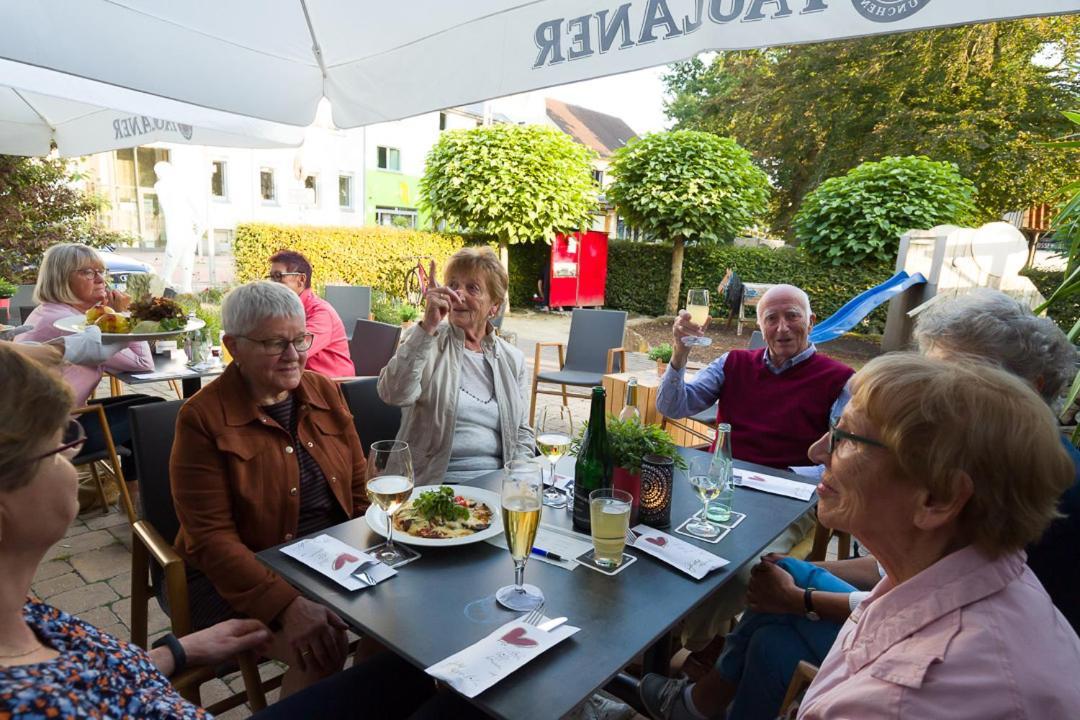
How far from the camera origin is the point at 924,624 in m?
1.00

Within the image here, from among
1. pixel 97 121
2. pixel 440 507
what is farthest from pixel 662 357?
pixel 97 121

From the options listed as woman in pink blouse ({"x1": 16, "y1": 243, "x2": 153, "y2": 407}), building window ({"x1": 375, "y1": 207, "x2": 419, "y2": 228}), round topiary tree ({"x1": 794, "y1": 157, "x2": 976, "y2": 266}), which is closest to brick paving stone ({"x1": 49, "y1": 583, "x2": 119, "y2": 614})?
woman in pink blouse ({"x1": 16, "y1": 243, "x2": 153, "y2": 407})

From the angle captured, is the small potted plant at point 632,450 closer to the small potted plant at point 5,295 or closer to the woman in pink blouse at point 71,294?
the woman in pink blouse at point 71,294

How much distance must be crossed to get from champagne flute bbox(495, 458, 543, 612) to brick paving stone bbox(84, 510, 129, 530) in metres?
3.37

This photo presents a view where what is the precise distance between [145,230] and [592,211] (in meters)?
18.1

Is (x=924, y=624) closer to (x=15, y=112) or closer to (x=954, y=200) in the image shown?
(x=15, y=112)

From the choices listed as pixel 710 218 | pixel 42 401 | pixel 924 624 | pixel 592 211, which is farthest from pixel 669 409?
pixel 592 211

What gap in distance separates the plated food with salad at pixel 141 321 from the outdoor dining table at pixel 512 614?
7.21 feet

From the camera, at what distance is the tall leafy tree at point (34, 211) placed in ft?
25.1

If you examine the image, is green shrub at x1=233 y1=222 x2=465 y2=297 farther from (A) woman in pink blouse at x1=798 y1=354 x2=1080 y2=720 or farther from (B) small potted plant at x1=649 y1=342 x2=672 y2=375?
(A) woman in pink blouse at x1=798 y1=354 x2=1080 y2=720

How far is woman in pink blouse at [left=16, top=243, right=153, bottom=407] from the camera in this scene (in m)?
3.59

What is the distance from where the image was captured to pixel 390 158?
83.3 feet

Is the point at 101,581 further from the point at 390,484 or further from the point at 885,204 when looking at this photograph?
the point at 885,204

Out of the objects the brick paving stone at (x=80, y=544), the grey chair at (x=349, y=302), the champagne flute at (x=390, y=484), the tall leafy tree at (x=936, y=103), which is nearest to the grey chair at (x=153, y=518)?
the champagne flute at (x=390, y=484)
